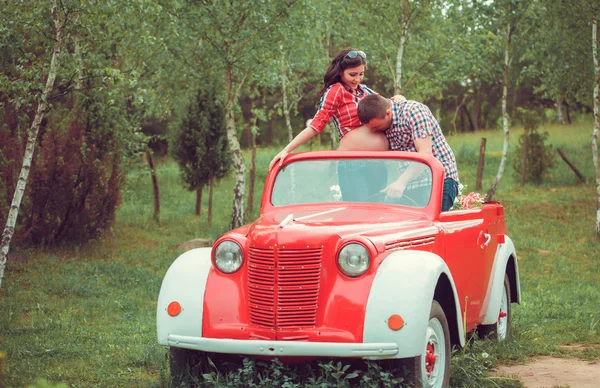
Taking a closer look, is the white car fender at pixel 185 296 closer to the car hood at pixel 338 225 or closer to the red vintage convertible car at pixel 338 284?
the red vintage convertible car at pixel 338 284

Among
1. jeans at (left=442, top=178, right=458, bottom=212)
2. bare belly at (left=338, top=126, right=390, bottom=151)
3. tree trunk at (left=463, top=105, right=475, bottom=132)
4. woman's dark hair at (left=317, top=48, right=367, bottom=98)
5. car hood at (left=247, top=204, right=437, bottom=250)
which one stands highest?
tree trunk at (left=463, top=105, right=475, bottom=132)

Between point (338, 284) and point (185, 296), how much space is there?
3.17 ft

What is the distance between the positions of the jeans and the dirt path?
4.40 ft

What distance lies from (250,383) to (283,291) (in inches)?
23.1

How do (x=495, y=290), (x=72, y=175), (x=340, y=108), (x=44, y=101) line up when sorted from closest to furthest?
(x=340, y=108) < (x=495, y=290) < (x=44, y=101) < (x=72, y=175)

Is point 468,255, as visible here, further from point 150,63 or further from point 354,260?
point 150,63

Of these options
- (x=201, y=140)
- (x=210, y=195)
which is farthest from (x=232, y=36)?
(x=210, y=195)

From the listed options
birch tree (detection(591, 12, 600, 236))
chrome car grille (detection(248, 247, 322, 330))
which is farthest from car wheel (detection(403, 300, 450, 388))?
birch tree (detection(591, 12, 600, 236))

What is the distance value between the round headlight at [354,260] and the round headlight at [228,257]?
657 mm

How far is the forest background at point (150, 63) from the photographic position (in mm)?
10398

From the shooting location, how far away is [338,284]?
4938mm

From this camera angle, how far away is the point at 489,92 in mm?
47094

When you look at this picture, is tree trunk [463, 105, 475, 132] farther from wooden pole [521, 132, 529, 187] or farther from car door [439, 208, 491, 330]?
car door [439, 208, 491, 330]

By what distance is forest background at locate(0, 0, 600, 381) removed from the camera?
1040 cm
